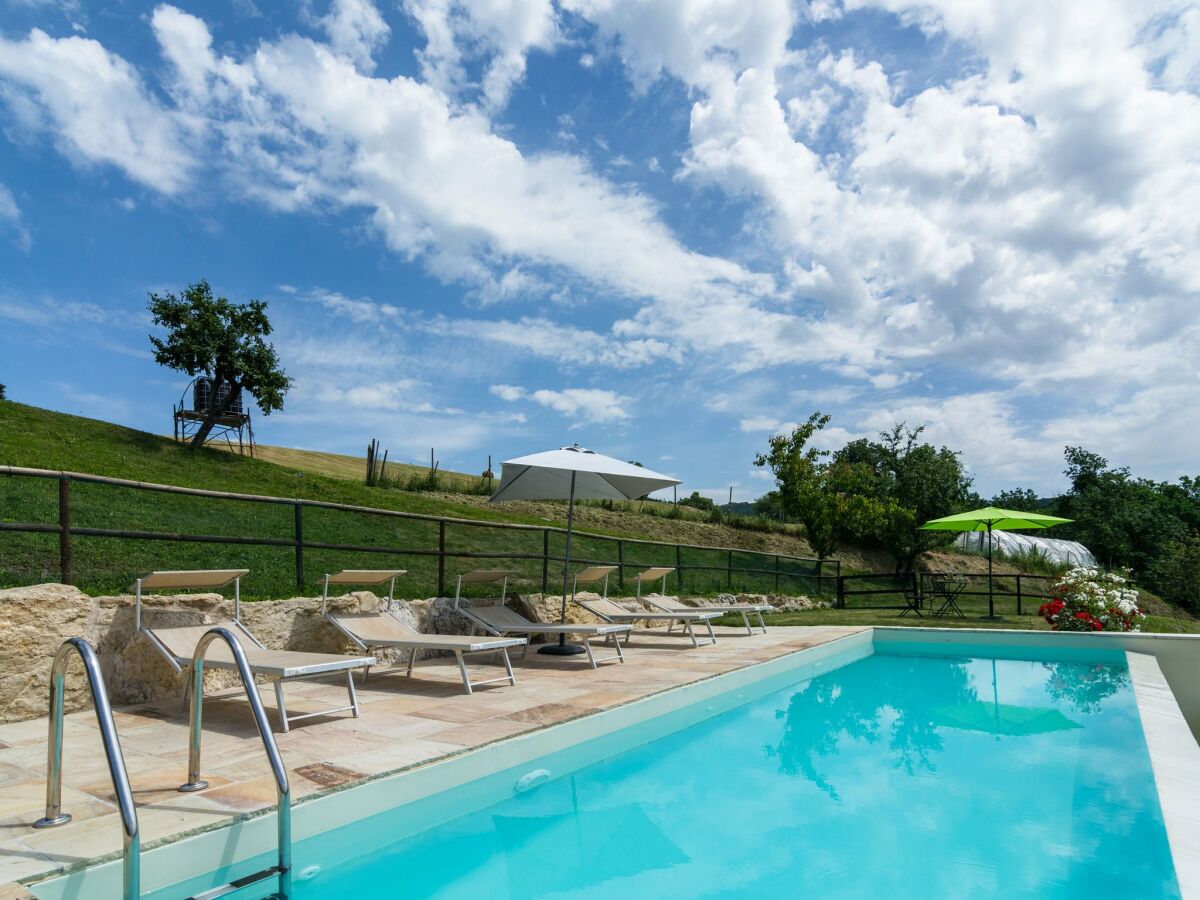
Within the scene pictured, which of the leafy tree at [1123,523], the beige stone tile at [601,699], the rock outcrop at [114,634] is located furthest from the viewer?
the leafy tree at [1123,523]

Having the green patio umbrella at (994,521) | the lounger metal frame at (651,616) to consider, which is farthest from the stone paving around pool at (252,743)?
the green patio umbrella at (994,521)

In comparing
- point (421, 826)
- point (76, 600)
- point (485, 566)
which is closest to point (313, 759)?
point (421, 826)

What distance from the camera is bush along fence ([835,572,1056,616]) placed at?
16.8m

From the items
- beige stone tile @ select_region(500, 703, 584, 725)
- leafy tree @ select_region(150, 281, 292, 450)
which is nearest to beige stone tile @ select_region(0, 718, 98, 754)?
beige stone tile @ select_region(500, 703, 584, 725)

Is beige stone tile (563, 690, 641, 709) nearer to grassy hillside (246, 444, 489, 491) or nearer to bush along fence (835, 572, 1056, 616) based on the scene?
bush along fence (835, 572, 1056, 616)

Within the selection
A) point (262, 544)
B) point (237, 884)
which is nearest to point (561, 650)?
point (262, 544)

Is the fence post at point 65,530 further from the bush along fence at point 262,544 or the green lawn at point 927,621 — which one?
the green lawn at point 927,621

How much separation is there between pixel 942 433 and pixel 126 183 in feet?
94.7

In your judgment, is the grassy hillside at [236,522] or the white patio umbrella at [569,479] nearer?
the white patio umbrella at [569,479]

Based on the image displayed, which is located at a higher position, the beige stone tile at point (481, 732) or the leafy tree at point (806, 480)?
the leafy tree at point (806, 480)

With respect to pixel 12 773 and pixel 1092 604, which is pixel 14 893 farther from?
pixel 1092 604

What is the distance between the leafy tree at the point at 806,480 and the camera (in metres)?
21.6

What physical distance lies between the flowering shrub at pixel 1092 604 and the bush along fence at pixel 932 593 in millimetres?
4127

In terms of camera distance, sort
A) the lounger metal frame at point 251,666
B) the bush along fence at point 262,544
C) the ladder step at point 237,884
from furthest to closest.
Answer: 1. the bush along fence at point 262,544
2. the lounger metal frame at point 251,666
3. the ladder step at point 237,884
